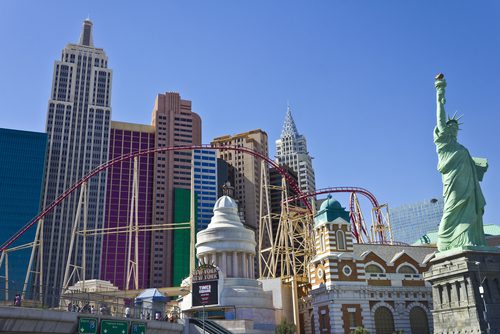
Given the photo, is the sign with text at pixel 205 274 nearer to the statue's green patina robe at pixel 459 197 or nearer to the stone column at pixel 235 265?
the stone column at pixel 235 265

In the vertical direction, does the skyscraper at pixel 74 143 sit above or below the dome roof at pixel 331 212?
above

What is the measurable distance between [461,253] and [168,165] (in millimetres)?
104640

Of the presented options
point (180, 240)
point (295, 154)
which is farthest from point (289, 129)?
point (180, 240)

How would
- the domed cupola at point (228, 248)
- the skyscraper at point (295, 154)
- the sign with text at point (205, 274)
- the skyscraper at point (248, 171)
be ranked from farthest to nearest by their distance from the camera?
the skyscraper at point (295, 154)
the skyscraper at point (248, 171)
the domed cupola at point (228, 248)
the sign with text at point (205, 274)

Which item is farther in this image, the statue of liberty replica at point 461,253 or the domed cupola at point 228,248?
the domed cupola at point 228,248

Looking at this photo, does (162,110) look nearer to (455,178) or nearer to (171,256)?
(171,256)

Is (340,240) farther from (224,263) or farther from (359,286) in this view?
(224,263)

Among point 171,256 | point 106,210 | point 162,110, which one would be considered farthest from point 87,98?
point 171,256

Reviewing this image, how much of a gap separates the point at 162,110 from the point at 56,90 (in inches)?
1115

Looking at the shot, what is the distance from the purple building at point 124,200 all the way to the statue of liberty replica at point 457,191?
91.8m

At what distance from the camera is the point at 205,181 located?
138500 millimetres

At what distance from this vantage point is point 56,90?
12825 cm

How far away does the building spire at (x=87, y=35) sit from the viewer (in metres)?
142

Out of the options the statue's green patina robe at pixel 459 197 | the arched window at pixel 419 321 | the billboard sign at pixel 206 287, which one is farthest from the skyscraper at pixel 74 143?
the statue's green patina robe at pixel 459 197
